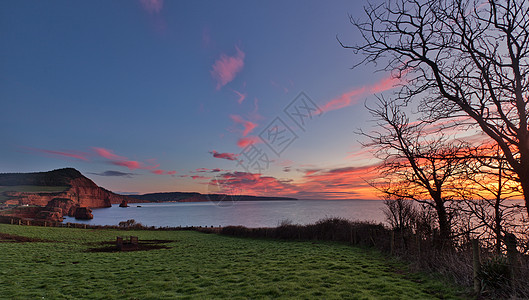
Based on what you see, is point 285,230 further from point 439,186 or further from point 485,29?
point 485,29

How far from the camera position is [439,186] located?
11633 millimetres

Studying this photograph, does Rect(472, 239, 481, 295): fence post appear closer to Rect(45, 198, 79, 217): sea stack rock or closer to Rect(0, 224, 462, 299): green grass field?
Rect(0, 224, 462, 299): green grass field

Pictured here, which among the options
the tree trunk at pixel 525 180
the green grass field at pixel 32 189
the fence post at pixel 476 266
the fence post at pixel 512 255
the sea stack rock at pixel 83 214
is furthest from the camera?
the green grass field at pixel 32 189

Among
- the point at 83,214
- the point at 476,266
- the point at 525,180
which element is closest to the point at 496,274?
the point at 476,266

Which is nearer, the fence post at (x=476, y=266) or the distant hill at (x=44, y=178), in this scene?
the fence post at (x=476, y=266)

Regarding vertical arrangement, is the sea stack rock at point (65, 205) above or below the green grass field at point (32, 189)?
below

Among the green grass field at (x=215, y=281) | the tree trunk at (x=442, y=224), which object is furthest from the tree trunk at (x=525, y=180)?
the tree trunk at (x=442, y=224)

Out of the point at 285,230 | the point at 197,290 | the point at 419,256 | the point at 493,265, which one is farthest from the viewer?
the point at 285,230

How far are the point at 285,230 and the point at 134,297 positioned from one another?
2471cm

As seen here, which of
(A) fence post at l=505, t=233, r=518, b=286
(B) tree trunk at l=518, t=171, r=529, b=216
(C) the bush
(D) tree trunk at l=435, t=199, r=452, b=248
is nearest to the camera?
(B) tree trunk at l=518, t=171, r=529, b=216

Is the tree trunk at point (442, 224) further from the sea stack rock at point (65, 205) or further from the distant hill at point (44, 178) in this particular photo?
the distant hill at point (44, 178)

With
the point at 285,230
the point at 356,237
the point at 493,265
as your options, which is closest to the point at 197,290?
the point at 493,265

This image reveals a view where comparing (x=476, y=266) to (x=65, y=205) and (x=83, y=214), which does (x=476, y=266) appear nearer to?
(x=83, y=214)

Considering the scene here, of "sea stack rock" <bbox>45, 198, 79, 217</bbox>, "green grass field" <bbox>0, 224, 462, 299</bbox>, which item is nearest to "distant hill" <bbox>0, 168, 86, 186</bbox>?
"sea stack rock" <bbox>45, 198, 79, 217</bbox>
